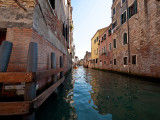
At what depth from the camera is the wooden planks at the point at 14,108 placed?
4.56 feet

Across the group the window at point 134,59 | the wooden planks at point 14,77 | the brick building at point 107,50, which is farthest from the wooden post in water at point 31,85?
the brick building at point 107,50

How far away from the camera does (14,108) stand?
140 centimetres

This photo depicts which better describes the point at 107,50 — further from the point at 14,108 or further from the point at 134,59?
the point at 14,108

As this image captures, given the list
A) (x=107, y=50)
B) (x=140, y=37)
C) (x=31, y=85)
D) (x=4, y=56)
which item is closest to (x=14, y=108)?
(x=31, y=85)

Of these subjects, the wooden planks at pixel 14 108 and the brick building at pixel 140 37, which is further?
the brick building at pixel 140 37

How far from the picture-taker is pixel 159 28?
19.7ft

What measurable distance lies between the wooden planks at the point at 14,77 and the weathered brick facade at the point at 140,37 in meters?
8.41

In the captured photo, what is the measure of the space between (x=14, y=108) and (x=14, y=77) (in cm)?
56

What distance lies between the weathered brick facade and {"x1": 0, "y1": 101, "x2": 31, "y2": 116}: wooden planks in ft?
27.6

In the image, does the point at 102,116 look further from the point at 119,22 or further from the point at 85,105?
the point at 119,22

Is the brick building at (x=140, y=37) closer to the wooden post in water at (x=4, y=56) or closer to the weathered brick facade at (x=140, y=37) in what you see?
the weathered brick facade at (x=140, y=37)

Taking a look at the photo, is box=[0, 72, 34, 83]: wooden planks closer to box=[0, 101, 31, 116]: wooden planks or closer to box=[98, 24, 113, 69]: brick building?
box=[0, 101, 31, 116]: wooden planks

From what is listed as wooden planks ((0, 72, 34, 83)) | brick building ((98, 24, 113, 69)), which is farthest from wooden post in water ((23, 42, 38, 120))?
brick building ((98, 24, 113, 69))

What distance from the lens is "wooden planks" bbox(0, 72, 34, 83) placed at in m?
1.44
